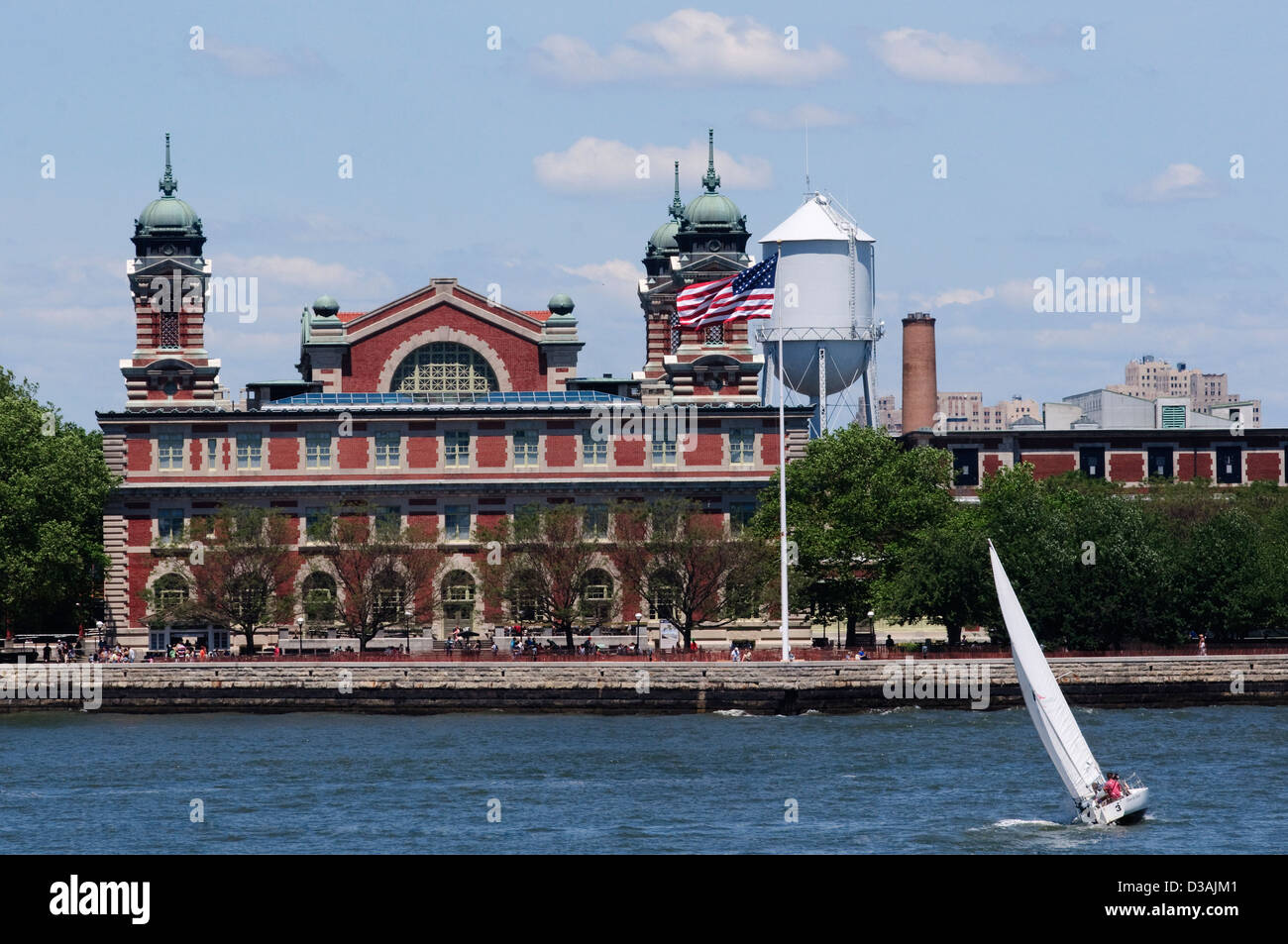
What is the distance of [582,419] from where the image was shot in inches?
3819

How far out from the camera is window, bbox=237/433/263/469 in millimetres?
96312

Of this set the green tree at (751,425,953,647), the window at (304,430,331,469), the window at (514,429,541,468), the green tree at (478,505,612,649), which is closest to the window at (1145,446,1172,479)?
the green tree at (751,425,953,647)

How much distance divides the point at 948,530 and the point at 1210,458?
35757 millimetres

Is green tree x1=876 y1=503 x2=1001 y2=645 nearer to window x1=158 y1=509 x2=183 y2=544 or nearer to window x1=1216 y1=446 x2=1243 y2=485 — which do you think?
window x1=158 y1=509 x2=183 y2=544

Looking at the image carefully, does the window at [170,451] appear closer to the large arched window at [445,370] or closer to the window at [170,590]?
the window at [170,590]

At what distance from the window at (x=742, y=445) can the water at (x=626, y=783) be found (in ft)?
85.0

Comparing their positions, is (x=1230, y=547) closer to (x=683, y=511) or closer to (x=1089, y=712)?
(x=1089, y=712)

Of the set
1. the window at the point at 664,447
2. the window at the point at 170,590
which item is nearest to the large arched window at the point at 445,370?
the window at the point at 664,447

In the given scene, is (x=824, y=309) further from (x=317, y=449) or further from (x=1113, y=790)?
(x=1113, y=790)

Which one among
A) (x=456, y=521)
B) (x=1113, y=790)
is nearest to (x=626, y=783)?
(x=1113, y=790)

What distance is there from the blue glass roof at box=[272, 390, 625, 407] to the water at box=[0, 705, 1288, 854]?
26805 millimetres

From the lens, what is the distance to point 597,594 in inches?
3674

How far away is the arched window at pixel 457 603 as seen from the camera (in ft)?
310

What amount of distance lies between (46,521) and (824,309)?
4139 cm
